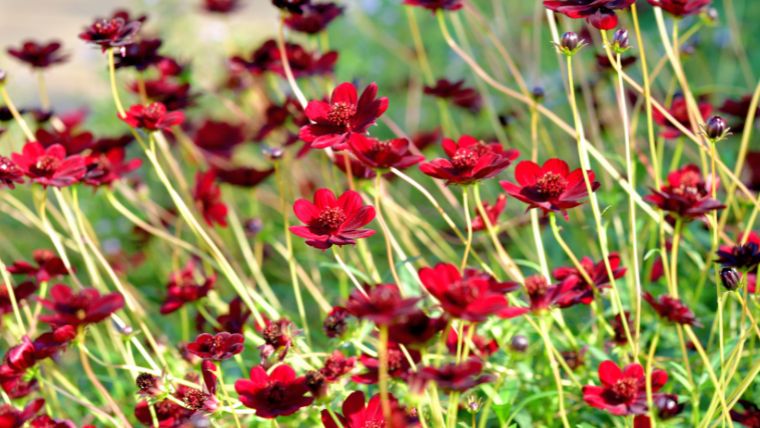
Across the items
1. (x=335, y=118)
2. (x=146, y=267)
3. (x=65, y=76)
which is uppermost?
(x=335, y=118)

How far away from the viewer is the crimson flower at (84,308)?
1.12 meters

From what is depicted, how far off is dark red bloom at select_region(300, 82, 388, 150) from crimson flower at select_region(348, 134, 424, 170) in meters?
0.02

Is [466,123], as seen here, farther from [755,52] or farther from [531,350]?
[531,350]

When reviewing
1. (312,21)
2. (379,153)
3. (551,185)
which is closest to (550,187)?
(551,185)

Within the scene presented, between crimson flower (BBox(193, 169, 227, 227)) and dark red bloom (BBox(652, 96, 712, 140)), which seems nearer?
dark red bloom (BBox(652, 96, 712, 140))

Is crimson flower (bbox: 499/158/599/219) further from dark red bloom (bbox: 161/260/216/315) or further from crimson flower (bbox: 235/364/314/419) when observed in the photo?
dark red bloom (bbox: 161/260/216/315)

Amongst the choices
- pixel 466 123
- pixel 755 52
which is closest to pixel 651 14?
pixel 755 52

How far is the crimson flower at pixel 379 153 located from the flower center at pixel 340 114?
5 centimetres

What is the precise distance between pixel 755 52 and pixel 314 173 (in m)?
1.91

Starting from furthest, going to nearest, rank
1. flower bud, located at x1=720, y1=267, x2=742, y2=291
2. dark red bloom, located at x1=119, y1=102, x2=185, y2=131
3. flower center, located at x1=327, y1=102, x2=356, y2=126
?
dark red bloom, located at x1=119, y1=102, x2=185, y2=131
flower center, located at x1=327, y1=102, x2=356, y2=126
flower bud, located at x1=720, y1=267, x2=742, y2=291

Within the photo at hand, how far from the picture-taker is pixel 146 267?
9.54 ft

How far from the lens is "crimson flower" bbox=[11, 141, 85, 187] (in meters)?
1.29

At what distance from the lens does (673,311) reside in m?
1.26

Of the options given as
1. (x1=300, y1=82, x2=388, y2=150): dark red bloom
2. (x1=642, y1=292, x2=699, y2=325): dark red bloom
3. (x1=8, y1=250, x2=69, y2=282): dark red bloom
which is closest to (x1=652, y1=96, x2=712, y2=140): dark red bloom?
(x1=642, y1=292, x2=699, y2=325): dark red bloom
